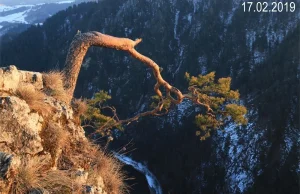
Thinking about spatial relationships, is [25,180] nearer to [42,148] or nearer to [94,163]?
[42,148]

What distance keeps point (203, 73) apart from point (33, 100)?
66887 mm

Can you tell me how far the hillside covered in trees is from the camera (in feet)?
140

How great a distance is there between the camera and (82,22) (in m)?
115

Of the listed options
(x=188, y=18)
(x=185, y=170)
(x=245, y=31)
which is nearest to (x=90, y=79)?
(x=188, y=18)

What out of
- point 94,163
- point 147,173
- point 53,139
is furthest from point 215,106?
point 147,173

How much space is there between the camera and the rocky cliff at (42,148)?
3.79 metres

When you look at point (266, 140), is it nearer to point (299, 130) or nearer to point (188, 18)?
point (299, 130)

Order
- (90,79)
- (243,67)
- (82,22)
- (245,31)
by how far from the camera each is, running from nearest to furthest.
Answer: (243,67)
(245,31)
(90,79)
(82,22)

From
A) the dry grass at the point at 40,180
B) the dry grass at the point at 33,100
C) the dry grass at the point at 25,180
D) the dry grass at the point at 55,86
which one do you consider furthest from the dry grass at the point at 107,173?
the dry grass at the point at 25,180

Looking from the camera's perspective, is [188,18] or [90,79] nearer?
[188,18]

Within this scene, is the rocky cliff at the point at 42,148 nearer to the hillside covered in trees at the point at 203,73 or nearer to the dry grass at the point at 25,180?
the dry grass at the point at 25,180

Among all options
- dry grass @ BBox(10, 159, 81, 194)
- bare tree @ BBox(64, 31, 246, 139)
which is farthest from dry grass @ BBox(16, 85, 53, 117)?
bare tree @ BBox(64, 31, 246, 139)

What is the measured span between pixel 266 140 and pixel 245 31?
32851 mm

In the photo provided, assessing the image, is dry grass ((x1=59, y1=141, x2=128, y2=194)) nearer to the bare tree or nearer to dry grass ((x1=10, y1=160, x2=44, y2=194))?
dry grass ((x1=10, y1=160, x2=44, y2=194))
